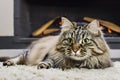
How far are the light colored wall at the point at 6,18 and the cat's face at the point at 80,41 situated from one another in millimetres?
973

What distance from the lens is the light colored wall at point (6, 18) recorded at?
2514mm

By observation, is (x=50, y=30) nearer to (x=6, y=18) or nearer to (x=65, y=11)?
(x=65, y=11)

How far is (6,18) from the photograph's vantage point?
8.30ft

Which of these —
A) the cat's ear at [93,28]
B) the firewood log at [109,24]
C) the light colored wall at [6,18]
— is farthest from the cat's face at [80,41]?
the firewood log at [109,24]

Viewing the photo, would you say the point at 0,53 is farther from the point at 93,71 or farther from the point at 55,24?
the point at 93,71

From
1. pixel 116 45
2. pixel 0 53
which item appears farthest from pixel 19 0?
pixel 116 45

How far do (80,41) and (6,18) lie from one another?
111 centimetres

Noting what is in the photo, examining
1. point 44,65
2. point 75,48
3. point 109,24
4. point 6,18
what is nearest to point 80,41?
point 75,48

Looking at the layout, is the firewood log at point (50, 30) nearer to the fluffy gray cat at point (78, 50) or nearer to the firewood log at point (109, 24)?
the firewood log at point (109, 24)

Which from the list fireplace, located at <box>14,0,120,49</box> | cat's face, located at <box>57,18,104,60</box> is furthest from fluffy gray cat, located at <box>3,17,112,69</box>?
fireplace, located at <box>14,0,120,49</box>

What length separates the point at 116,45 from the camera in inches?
102

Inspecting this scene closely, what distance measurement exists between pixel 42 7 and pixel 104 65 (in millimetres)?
1223

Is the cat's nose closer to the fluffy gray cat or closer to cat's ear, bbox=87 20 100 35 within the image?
the fluffy gray cat

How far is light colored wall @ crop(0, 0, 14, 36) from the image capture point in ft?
8.25
